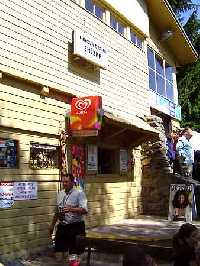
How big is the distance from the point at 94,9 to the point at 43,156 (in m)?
5.25

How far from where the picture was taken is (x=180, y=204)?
1433 centimetres

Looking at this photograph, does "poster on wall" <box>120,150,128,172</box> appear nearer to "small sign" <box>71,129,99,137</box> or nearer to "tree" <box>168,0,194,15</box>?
"small sign" <box>71,129,99,137</box>

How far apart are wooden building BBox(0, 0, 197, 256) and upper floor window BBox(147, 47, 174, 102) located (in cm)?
13

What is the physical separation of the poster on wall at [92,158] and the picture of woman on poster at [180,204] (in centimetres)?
287

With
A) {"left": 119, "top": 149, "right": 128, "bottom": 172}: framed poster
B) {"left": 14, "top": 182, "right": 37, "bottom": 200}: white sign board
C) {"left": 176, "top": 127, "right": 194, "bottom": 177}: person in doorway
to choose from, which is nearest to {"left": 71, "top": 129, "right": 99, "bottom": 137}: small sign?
{"left": 14, "top": 182, "right": 37, "bottom": 200}: white sign board

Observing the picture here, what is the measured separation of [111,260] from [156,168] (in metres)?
6.99

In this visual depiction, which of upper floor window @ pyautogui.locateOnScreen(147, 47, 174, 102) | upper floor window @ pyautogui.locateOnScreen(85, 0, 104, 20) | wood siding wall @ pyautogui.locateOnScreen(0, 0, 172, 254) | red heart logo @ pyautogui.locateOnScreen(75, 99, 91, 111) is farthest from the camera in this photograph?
upper floor window @ pyautogui.locateOnScreen(147, 47, 174, 102)

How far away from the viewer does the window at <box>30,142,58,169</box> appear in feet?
34.6

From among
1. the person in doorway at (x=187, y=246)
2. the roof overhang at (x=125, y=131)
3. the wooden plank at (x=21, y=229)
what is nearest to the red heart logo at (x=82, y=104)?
the roof overhang at (x=125, y=131)

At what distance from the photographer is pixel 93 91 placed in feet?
43.9

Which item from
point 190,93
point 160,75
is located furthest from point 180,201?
point 190,93

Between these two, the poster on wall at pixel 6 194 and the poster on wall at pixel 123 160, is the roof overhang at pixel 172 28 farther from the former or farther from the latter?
the poster on wall at pixel 6 194

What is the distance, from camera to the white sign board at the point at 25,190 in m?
9.78

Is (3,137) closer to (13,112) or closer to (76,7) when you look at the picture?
(13,112)
